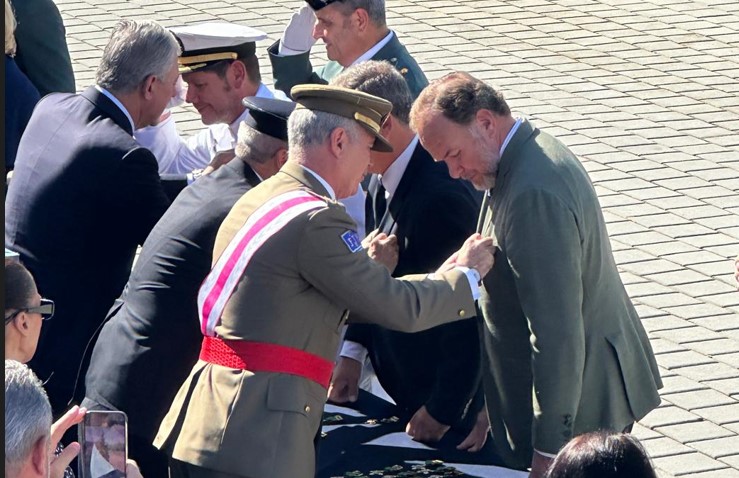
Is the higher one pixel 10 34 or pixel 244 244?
pixel 10 34

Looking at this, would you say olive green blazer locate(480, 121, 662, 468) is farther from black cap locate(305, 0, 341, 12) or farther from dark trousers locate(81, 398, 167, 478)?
black cap locate(305, 0, 341, 12)

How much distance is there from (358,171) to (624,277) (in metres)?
3.52

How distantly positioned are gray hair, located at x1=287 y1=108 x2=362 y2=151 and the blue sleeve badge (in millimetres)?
286

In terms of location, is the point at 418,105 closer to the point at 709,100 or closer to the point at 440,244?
the point at 440,244

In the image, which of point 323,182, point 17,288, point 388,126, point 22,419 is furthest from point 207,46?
point 22,419

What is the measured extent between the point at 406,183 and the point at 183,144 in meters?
1.55

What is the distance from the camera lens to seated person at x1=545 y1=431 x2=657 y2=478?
2.63 metres

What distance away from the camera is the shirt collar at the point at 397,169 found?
184 inches

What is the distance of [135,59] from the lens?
485 centimetres

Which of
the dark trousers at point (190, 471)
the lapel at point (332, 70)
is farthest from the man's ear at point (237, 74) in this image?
the dark trousers at point (190, 471)

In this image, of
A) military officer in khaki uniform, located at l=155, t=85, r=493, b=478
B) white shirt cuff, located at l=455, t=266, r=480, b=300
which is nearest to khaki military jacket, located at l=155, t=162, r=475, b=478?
military officer in khaki uniform, located at l=155, t=85, r=493, b=478

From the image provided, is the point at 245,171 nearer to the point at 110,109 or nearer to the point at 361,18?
the point at 110,109

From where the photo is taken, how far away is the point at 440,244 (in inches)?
179

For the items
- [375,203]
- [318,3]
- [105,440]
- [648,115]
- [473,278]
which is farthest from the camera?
[648,115]
